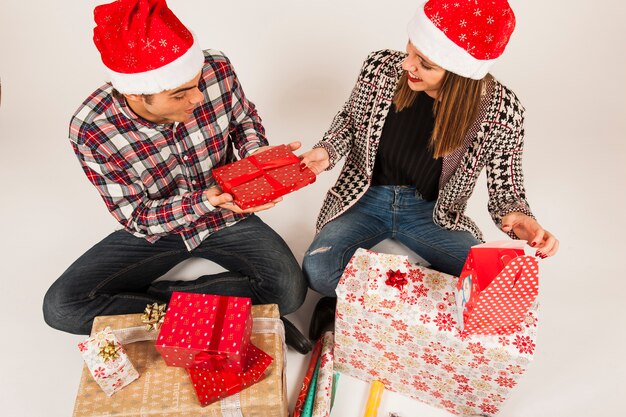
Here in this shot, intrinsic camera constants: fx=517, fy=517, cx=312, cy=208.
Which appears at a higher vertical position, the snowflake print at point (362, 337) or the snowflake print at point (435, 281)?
the snowflake print at point (435, 281)

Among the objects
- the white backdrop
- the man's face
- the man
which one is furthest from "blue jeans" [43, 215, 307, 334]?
the man's face

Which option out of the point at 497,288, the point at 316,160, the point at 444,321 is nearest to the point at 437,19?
the point at 316,160

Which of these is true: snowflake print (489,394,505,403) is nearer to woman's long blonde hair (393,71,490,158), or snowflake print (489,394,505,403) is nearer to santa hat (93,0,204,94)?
woman's long blonde hair (393,71,490,158)

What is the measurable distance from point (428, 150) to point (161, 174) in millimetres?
900

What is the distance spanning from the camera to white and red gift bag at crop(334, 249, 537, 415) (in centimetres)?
146

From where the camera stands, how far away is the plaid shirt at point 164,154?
5.14 ft

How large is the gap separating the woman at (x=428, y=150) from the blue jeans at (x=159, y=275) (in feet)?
0.42

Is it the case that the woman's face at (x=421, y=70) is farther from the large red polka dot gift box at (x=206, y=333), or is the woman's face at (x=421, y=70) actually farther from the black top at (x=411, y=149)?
the large red polka dot gift box at (x=206, y=333)

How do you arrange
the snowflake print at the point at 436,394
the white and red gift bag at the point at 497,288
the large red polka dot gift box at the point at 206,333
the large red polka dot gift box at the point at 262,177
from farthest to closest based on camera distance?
the snowflake print at the point at 436,394
the large red polka dot gift box at the point at 262,177
the large red polka dot gift box at the point at 206,333
the white and red gift bag at the point at 497,288

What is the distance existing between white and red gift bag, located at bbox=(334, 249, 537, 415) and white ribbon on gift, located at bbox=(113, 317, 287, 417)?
0.69ft

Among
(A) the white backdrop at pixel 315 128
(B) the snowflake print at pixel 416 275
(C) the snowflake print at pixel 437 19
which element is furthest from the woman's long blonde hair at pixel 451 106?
(A) the white backdrop at pixel 315 128

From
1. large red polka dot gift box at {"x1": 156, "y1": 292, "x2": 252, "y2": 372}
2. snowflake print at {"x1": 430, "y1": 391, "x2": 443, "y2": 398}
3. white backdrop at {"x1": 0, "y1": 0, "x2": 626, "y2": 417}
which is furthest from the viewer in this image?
white backdrop at {"x1": 0, "y1": 0, "x2": 626, "y2": 417}

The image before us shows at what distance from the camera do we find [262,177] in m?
1.67

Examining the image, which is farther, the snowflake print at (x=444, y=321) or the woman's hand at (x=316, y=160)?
the woman's hand at (x=316, y=160)
